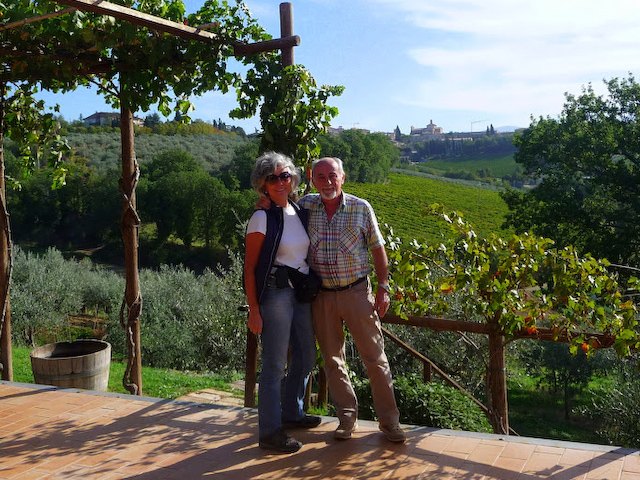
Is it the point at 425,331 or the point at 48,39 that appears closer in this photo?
the point at 48,39

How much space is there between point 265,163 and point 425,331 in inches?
315

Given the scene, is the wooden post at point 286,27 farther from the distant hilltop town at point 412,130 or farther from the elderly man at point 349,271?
the distant hilltop town at point 412,130

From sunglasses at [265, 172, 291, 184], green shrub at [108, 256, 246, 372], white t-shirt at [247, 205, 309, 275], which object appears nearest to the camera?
white t-shirt at [247, 205, 309, 275]

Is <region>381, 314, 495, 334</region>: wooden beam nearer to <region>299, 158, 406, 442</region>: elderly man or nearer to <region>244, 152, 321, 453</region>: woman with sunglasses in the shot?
<region>299, 158, 406, 442</region>: elderly man

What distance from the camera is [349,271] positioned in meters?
3.23

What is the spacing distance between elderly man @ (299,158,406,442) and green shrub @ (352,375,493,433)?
95 centimetres

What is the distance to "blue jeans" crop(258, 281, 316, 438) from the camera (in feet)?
10.5

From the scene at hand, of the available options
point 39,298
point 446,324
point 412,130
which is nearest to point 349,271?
point 446,324

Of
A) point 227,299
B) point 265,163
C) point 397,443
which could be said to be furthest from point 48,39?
point 227,299

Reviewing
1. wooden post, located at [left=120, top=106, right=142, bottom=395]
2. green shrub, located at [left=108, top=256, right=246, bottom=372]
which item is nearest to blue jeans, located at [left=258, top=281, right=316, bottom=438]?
wooden post, located at [left=120, top=106, right=142, bottom=395]

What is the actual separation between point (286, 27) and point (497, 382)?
262 centimetres

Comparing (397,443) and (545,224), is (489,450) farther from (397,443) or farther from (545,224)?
(545,224)

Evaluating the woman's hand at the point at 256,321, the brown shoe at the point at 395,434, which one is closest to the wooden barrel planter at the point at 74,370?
the woman's hand at the point at 256,321

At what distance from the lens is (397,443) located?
130 inches
